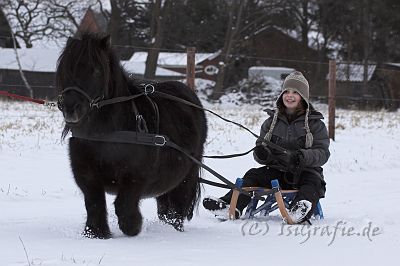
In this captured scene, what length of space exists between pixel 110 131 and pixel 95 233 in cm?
81

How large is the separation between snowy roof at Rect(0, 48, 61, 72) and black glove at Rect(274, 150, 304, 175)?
96.9 feet

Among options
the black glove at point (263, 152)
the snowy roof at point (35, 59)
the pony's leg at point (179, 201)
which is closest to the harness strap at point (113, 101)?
the pony's leg at point (179, 201)

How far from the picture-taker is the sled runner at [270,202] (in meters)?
5.99

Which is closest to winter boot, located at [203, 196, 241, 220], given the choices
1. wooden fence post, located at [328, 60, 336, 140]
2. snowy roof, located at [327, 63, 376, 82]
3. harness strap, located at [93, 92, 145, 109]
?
harness strap, located at [93, 92, 145, 109]

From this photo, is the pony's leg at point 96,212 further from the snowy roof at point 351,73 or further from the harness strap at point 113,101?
the snowy roof at point 351,73

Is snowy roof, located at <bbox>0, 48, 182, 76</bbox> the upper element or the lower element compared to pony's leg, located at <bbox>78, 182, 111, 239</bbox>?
upper

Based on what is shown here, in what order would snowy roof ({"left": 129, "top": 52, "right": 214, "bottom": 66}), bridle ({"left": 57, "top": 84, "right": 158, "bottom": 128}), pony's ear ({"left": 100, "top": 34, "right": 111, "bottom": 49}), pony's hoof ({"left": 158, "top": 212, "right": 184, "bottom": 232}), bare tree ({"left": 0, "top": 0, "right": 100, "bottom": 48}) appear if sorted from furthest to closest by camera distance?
snowy roof ({"left": 129, "top": 52, "right": 214, "bottom": 66}) < bare tree ({"left": 0, "top": 0, "right": 100, "bottom": 48}) < pony's hoof ({"left": 158, "top": 212, "right": 184, "bottom": 232}) < pony's ear ({"left": 100, "top": 34, "right": 111, "bottom": 49}) < bridle ({"left": 57, "top": 84, "right": 158, "bottom": 128})

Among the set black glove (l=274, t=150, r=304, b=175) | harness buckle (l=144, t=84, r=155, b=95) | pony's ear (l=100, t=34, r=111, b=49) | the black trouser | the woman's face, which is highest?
pony's ear (l=100, t=34, r=111, b=49)

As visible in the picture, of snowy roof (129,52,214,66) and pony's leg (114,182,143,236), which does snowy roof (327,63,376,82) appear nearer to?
snowy roof (129,52,214,66)

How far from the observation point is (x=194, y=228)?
19.5ft

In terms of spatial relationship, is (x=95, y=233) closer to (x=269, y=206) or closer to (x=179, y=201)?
(x=179, y=201)

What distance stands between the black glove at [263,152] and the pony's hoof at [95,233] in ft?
6.33

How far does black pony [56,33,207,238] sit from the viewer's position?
4703 millimetres

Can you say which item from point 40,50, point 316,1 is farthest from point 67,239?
point 316,1
